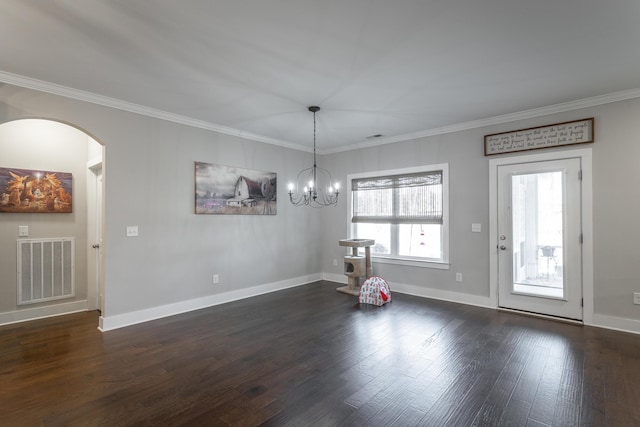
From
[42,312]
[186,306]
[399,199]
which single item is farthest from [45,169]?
[399,199]

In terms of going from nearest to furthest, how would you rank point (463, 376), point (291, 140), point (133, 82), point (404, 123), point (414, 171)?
point (463, 376) → point (133, 82) → point (404, 123) → point (414, 171) → point (291, 140)

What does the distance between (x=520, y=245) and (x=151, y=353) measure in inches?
185

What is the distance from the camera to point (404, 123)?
15.7 feet

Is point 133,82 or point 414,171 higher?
point 133,82

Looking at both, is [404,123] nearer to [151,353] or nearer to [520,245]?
[520,245]

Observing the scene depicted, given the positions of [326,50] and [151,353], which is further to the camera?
[151,353]

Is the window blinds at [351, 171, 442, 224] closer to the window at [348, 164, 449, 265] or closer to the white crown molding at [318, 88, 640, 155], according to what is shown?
the window at [348, 164, 449, 265]

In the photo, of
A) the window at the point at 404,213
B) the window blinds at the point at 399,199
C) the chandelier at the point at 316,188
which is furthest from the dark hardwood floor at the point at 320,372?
the chandelier at the point at 316,188

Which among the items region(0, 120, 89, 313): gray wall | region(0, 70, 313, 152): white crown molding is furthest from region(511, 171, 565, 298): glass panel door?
region(0, 120, 89, 313): gray wall

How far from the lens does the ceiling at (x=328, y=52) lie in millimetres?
2201

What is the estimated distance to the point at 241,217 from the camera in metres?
5.23

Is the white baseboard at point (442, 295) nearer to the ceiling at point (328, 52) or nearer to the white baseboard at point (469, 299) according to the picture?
the white baseboard at point (469, 299)

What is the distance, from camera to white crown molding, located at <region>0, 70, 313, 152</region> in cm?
319

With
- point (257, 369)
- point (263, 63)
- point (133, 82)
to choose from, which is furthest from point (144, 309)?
point (263, 63)
